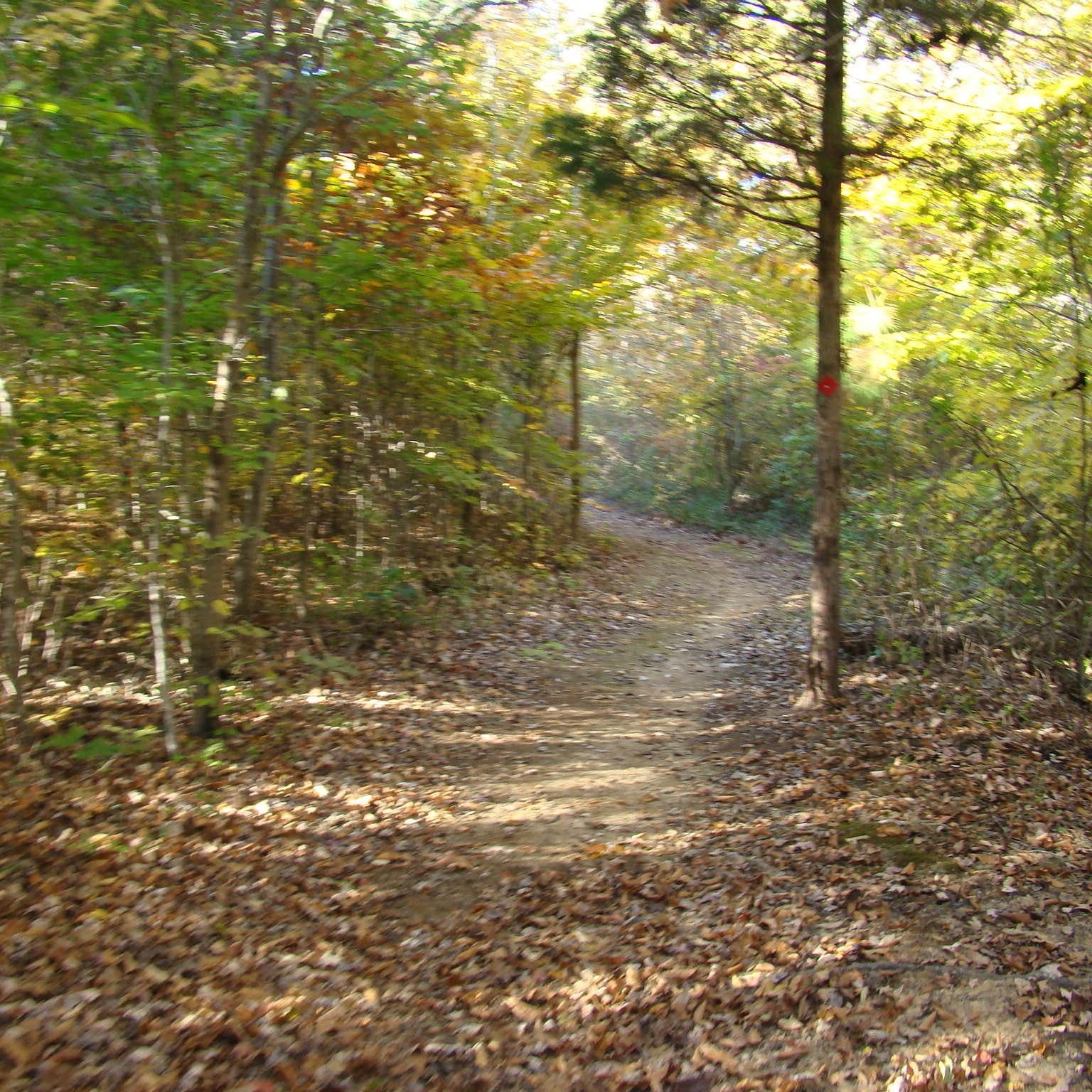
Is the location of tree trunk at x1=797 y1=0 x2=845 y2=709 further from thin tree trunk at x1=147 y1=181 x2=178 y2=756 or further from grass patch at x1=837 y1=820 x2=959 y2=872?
thin tree trunk at x1=147 y1=181 x2=178 y2=756

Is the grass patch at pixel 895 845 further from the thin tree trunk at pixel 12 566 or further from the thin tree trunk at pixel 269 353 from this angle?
the thin tree trunk at pixel 12 566

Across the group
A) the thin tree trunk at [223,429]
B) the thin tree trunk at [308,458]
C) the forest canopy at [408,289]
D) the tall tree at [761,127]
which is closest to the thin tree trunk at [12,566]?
the forest canopy at [408,289]

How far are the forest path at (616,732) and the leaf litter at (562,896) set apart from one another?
0.13ft

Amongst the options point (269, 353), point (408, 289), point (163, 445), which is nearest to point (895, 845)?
point (163, 445)

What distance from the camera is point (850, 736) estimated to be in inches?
288

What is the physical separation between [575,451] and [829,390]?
7.44 metres

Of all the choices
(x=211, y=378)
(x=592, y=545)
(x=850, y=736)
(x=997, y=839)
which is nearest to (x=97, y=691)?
(x=211, y=378)

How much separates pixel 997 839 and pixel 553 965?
2.89m

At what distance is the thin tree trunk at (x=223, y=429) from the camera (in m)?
6.64

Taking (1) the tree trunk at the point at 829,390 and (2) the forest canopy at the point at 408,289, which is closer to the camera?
(2) the forest canopy at the point at 408,289

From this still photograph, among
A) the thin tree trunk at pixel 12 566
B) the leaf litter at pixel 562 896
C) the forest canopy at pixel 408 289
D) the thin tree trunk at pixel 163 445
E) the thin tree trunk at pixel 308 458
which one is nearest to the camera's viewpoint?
the leaf litter at pixel 562 896

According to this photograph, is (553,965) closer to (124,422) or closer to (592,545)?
(124,422)

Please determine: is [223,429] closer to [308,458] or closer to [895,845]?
[308,458]

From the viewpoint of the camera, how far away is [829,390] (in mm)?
7648
